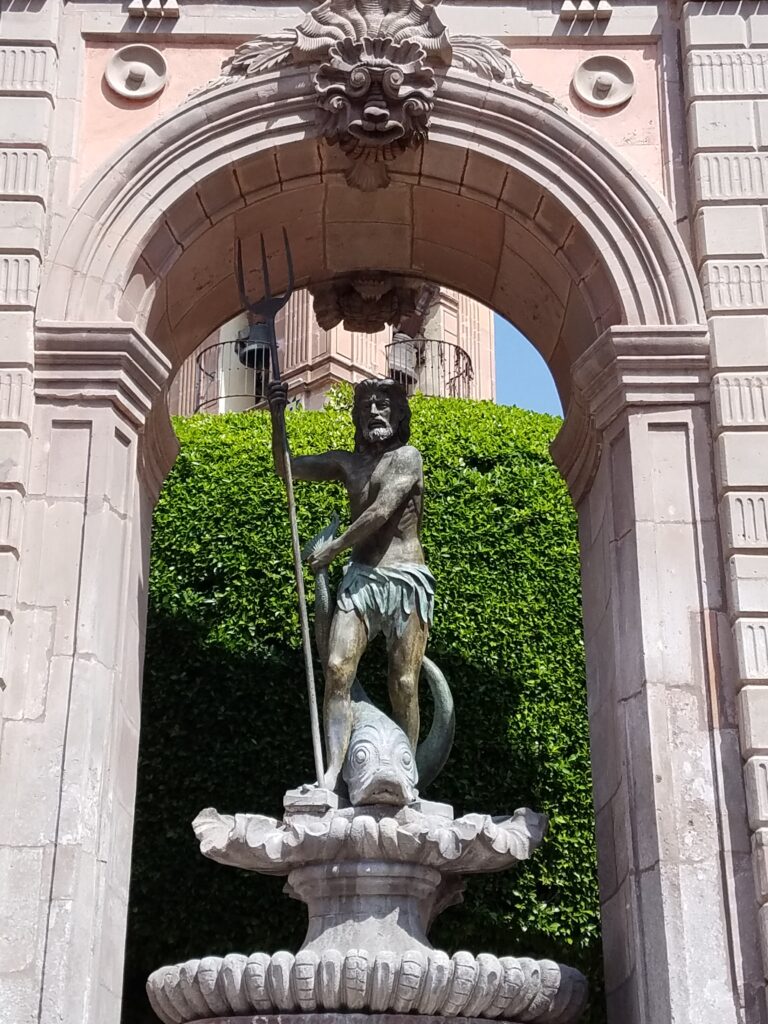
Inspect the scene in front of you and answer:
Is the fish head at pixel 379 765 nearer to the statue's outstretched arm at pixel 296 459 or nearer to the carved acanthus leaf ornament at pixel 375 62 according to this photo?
the statue's outstretched arm at pixel 296 459

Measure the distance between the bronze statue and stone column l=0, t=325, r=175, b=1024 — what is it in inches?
39.8

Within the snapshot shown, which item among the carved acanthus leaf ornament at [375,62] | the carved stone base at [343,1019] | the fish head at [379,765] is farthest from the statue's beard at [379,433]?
the carved stone base at [343,1019]

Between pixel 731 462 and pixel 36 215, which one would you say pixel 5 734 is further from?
pixel 731 462

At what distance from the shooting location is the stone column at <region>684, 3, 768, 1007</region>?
310 inches

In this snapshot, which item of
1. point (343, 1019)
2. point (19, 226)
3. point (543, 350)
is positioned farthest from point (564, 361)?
point (343, 1019)

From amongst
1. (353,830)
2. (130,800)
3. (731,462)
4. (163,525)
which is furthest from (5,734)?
(163,525)

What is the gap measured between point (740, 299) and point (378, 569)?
8.59 feet

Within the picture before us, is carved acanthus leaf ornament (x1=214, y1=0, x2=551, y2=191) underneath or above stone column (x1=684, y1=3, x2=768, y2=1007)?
above

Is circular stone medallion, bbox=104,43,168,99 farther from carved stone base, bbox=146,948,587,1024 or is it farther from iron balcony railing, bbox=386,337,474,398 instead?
iron balcony railing, bbox=386,337,474,398

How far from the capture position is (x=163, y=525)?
49.5 ft

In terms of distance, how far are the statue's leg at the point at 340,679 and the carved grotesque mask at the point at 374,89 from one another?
3.04 m

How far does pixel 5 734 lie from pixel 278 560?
6.98 m

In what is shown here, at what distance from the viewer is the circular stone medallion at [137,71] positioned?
953 cm

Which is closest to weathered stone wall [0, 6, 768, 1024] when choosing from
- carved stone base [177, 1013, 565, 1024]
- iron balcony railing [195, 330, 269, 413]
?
carved stone base [177, 1013, 565, 1024]
